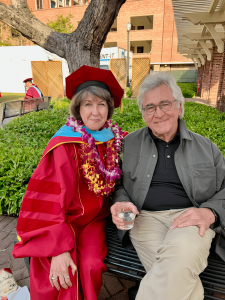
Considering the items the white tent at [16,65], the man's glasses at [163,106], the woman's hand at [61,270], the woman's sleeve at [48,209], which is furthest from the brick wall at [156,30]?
the woman's hand at [61,270]

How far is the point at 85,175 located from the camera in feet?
6.08

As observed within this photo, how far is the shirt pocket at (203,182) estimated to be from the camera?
192cm

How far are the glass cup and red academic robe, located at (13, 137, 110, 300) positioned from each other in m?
0.25

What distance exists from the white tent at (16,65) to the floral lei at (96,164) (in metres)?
17.4

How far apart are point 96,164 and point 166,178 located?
2.08ft

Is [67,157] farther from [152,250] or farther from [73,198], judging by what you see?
[152,250]

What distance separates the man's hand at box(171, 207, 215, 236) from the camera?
5.36 ft

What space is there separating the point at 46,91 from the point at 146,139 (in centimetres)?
1572

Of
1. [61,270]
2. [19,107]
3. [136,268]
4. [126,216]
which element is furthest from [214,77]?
[61,270]

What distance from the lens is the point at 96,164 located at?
192 centimetres

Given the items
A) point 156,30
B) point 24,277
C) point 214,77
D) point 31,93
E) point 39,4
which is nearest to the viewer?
point 24,277

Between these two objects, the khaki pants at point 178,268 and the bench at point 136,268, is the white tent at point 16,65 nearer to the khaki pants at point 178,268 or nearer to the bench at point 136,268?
the bench at point 136,268

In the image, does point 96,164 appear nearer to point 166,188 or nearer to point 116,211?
point 116,211

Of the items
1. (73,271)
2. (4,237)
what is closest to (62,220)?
(73,271)
